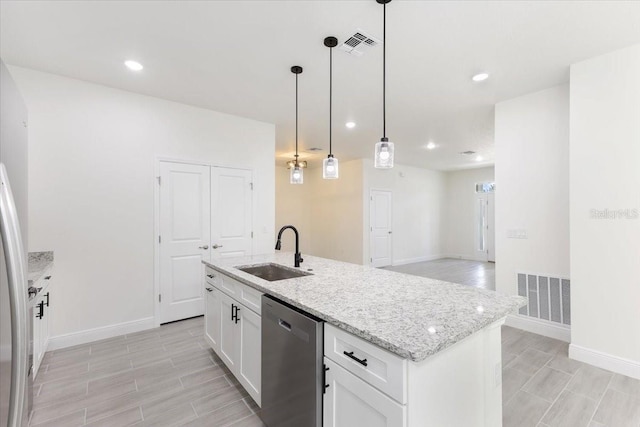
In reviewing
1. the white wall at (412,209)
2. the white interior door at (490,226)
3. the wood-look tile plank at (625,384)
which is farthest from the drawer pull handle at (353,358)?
the white interior door at (490,226)

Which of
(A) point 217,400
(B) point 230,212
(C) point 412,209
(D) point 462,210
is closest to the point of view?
(A) point 217,400

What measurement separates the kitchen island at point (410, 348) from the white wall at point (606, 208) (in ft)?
5.90

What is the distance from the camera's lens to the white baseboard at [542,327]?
316 centimetres

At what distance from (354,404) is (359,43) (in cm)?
253

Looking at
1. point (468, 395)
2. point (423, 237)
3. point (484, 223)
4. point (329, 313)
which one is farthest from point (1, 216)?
point (484, 223)

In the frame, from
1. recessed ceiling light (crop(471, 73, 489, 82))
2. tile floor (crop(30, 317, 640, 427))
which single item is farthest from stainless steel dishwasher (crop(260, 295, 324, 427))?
recessed ceiling light (crop(471, 73, 489, 82))

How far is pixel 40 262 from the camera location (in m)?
2.79

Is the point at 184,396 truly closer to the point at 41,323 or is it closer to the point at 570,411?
the point at 41,323

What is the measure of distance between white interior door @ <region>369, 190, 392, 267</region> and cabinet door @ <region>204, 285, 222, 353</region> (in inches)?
192

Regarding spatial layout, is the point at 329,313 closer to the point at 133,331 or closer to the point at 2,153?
the point at 2,153

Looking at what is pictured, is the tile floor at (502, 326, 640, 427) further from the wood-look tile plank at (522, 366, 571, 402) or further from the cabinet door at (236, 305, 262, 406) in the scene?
the cabinet door at (236, 305, 262, 406)

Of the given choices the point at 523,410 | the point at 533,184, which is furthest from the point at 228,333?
the point at 533,184

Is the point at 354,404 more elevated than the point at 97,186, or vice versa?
the point at 97,186

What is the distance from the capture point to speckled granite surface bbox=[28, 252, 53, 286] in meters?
2.37
